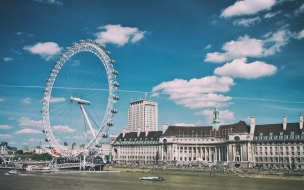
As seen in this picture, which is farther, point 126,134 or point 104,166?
point 126,134

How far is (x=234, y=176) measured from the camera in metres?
82.2

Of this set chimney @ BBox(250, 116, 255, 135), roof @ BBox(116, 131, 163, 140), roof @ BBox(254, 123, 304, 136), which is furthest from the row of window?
roof @ BBox(116, 131, 163, 140)

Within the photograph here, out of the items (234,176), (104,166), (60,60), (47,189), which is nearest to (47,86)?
(60,60)

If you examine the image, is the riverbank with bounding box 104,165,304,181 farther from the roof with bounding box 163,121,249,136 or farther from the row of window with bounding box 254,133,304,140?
the roof with bounding box 163,121,249,136

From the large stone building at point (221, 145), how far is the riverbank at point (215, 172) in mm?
17644

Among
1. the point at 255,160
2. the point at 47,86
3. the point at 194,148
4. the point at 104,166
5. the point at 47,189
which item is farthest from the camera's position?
the point at 194,148

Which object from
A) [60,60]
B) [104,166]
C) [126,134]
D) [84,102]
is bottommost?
[104,166]

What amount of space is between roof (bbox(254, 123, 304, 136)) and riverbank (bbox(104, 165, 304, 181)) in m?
24.1

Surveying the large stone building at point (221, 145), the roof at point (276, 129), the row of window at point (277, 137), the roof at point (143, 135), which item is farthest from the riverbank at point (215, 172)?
the roof at point (143, 135)

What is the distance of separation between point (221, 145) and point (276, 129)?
2275 cm

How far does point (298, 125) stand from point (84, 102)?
206ft

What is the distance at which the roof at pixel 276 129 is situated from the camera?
9796 centimetres

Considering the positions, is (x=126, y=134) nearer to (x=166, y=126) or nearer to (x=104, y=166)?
(x=166, y=126)

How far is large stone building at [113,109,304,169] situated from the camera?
9825cm
